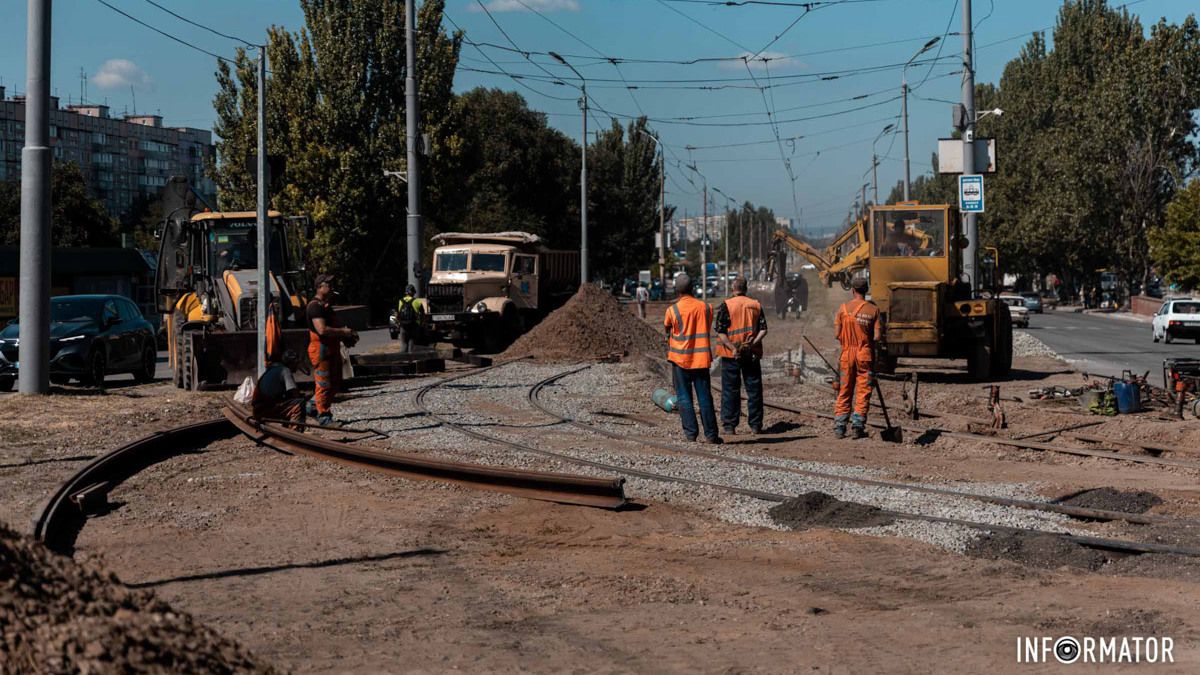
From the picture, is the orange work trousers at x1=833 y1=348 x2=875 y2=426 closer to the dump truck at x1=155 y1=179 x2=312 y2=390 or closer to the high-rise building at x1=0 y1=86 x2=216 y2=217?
the dump truck at x1=155 y1=179 x2=312 y2=390

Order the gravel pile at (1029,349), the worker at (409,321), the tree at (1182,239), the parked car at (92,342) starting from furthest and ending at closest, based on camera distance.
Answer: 1. the tree at (1182,239)
2. the gravel pile at (1029,349)
3. the worker at (409,321)
4. the parked car at (92,342)

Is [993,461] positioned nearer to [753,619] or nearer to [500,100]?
[753,619]

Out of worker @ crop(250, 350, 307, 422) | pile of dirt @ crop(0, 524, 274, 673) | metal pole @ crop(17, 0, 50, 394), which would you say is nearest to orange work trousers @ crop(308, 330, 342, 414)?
worker @ crop(250, 350, 307, 422)

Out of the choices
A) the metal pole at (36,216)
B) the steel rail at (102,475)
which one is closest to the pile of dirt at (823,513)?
the steel rail at (102,475)

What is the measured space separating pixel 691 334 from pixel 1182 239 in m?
57.7

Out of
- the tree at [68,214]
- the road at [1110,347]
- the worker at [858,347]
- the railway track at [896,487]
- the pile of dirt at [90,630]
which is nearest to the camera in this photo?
the pile of dirt at [90,630]

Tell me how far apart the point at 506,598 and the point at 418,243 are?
24569 millimetres

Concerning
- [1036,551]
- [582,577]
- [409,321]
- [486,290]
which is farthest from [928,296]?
→ [582,577]

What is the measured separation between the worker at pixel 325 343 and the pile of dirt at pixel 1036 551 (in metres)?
8.31

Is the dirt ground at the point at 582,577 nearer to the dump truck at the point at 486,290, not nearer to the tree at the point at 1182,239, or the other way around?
the dump truck at the point at 486,290

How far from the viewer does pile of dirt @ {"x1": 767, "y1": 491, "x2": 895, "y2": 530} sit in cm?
908

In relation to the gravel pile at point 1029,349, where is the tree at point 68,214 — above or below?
above

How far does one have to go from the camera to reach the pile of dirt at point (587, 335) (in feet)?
94.5

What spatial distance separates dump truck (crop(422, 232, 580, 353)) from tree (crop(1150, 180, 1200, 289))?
4151cm
